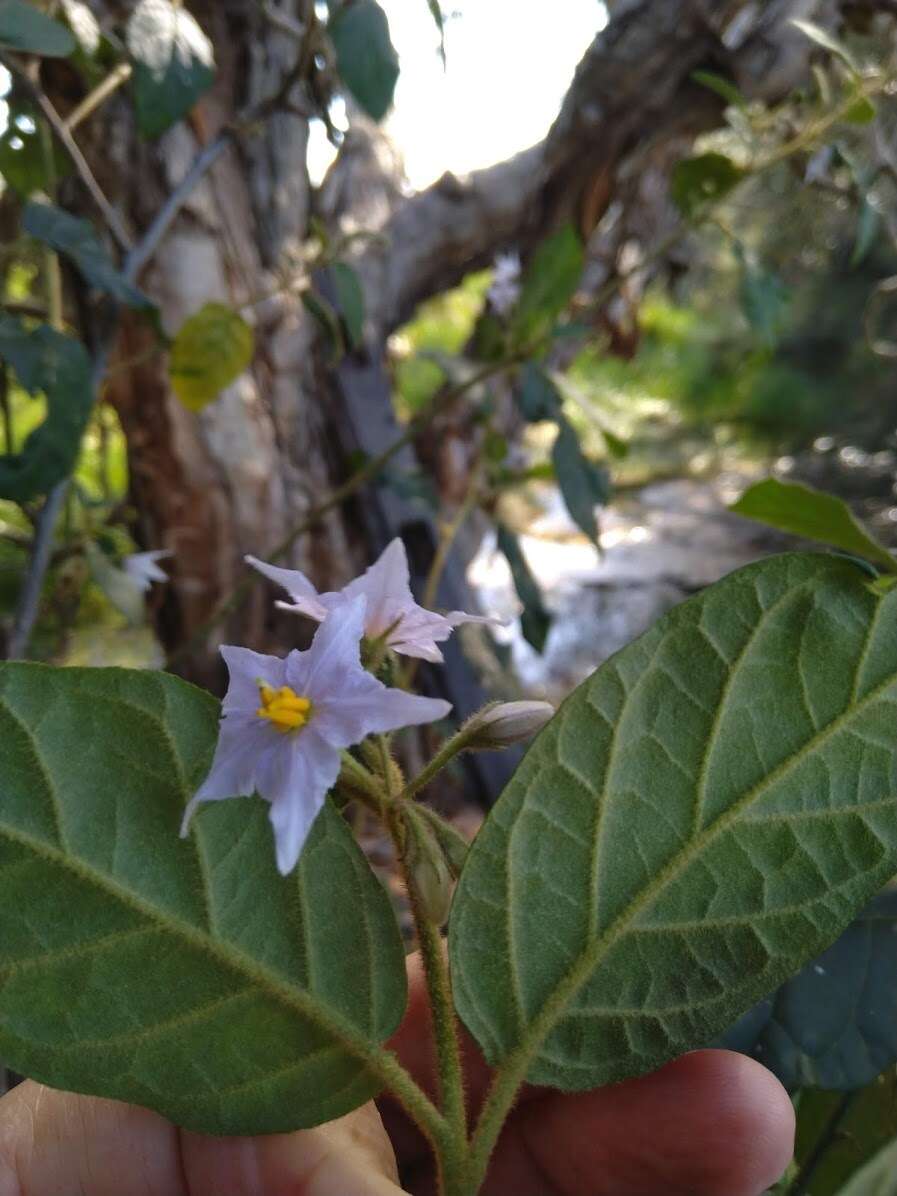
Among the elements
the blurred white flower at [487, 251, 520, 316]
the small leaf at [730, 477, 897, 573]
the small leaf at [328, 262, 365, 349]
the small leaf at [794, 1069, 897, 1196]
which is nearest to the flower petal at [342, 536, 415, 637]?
the small leaf at [730, 477, 897, 573]

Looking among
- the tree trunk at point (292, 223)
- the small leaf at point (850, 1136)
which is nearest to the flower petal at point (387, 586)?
the small leaf at point (850, 1136)

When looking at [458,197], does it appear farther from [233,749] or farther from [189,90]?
[233,749]

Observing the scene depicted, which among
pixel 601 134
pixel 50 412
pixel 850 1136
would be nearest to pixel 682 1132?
pixel 850 1136

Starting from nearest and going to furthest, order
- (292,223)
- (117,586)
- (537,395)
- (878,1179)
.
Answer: (878,1179), (117,586), (537,395), (292,223)

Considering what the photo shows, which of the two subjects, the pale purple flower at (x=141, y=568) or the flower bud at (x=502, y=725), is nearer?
the flower bud at (x=502, y=725)

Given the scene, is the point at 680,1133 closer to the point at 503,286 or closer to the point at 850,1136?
the point at 850,1136

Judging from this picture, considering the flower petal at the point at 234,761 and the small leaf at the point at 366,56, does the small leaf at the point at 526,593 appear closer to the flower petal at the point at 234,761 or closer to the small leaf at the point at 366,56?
the small leaf at the point at 366,56

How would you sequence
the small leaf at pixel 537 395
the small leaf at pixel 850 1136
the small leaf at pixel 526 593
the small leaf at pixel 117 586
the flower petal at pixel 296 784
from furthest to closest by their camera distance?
the small leaf at pixel 526 593
the small leaf at pixel 537 395
the small leaf at pixel 117 586
the small leaf at pixel 850 1136
the flower petal at pixel 296 784
